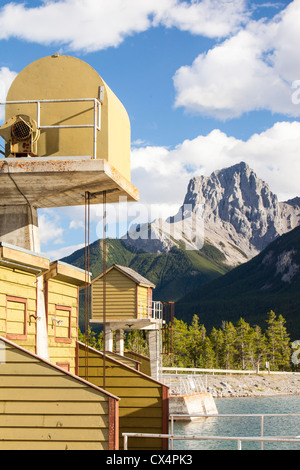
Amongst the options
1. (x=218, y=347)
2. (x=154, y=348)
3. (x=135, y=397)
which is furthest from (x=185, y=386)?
(x=218, y=347)

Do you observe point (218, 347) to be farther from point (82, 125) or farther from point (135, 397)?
point (82, 125)

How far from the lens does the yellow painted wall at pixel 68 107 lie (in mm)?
15250

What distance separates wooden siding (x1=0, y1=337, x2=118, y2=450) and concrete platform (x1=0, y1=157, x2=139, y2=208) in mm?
4458

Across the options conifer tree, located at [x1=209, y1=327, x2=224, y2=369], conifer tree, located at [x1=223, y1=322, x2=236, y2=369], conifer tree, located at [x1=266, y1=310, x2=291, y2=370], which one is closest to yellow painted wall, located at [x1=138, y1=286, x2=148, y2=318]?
conifer tree, located at [x1=223, y1=322, x2=236, y2=369]

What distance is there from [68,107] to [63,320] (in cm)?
→ 574

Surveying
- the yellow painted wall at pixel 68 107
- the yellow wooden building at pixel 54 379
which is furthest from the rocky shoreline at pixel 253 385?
the yellow painted wall at pixel 68 107

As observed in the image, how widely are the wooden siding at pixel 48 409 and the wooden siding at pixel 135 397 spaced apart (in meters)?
5.18

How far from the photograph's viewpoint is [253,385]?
80250 millimetres

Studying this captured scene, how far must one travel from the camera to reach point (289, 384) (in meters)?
84.6

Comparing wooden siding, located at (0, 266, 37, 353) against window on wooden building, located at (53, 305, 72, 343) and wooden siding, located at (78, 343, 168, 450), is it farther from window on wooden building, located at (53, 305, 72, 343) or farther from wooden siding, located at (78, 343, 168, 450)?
wooden siding, located at (78, 343, 168, 450)

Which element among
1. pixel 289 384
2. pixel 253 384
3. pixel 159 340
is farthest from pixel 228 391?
pixel 159 340
